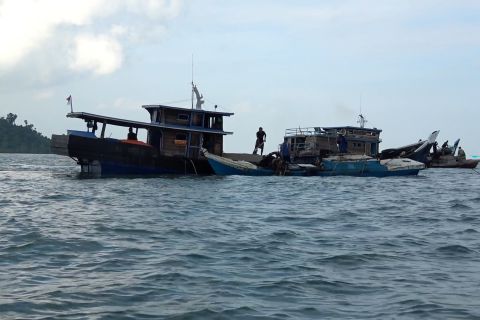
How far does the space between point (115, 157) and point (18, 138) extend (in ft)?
525

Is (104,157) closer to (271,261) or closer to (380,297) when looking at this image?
(271,261)

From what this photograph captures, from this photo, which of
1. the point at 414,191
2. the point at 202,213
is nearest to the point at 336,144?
the point at 414,191

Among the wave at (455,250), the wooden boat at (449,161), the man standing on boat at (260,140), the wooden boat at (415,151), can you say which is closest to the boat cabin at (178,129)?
the man standing on boat at (260,140)

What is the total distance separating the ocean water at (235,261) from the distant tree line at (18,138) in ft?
561

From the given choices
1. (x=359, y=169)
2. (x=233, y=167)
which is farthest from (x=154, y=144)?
(x=359, y=169)

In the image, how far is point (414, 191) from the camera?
91.6 ft

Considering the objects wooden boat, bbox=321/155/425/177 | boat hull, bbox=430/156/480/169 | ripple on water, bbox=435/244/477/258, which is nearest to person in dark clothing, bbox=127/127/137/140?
wooden boat, bbox=321/155/425/177

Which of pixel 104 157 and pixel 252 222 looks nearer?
pixel 252 222

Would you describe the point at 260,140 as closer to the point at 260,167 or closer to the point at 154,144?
the point at 260,167

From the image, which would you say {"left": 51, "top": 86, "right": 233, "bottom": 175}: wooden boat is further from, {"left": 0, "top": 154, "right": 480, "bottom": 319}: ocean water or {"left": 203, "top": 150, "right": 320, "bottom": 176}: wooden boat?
{"left": 0, "top": 154, "right": 480, "bottom": 319}: ocean water

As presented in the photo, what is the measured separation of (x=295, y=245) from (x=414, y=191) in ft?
57.6

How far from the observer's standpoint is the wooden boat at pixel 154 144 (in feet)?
114

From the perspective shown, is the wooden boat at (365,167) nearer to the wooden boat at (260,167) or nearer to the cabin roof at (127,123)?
the wooden boat at (260,167)

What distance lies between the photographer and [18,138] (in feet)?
594
